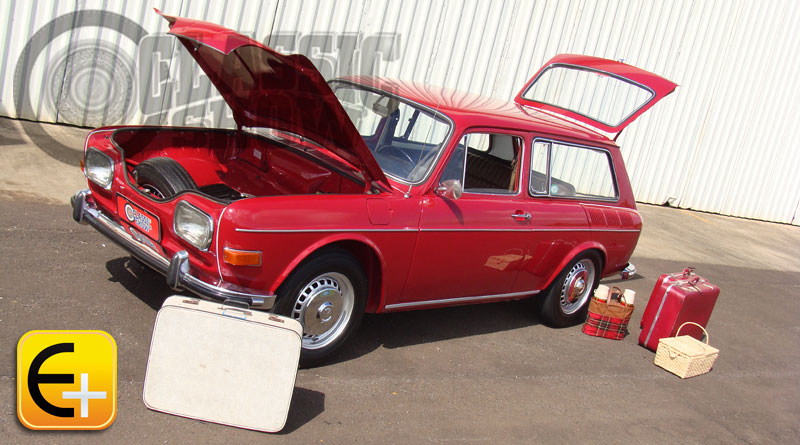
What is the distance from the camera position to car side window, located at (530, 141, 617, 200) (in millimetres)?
5504

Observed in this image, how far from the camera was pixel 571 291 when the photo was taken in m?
6.09

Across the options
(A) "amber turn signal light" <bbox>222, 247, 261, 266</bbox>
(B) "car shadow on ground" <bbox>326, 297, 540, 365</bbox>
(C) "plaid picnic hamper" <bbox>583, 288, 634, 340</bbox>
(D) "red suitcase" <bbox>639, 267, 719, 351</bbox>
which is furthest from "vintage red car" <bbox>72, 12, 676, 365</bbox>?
(D) "red suitcase" <bbox>639, 267, 719, 351</bbox>

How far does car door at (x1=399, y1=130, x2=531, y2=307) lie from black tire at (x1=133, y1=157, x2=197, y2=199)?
63.7 inches

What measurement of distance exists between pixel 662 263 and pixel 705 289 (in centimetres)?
323

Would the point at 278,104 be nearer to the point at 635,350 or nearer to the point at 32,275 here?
the point at 32,275

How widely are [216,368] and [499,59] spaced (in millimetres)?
8155

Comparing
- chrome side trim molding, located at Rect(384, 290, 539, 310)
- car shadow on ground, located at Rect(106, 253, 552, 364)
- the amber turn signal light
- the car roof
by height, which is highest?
the car roof

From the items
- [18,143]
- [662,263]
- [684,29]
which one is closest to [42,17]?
[18,143]

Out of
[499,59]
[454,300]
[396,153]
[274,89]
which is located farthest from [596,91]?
[499,59]

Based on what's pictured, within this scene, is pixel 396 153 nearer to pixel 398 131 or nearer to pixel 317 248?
pixel 398 131

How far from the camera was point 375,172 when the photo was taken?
4.50m

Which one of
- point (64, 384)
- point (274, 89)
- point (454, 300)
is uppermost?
point (274, 89)

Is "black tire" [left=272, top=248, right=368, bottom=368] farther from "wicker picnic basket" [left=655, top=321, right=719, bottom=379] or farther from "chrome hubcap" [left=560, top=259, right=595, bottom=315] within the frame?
"wicker picnic basket" [left=655, top=321, right=719, bottom=379]

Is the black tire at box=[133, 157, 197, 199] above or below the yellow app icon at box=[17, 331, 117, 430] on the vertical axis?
above
